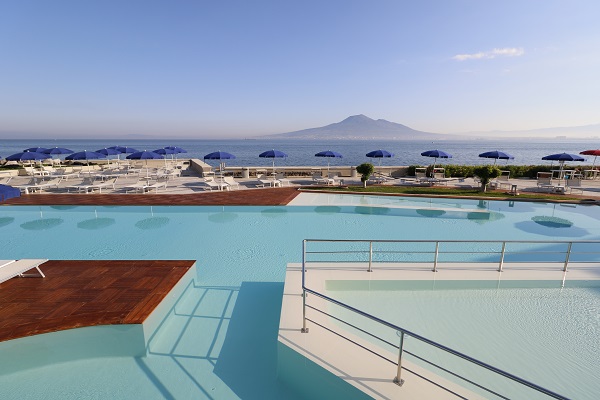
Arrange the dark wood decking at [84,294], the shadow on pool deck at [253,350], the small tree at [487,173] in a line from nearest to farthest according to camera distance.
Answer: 1. the shadow on pool deck at [253,350]
2. the dark wood decking at [84,294]
3. the small tree at [487,173]

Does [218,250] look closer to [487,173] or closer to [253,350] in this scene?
[253,350]

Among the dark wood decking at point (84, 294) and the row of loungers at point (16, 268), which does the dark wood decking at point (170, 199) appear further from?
the row of loungers at point (16, 268)

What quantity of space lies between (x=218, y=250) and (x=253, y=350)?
14.2ft

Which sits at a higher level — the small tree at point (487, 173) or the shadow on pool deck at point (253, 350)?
the small tree at point (487, 173)

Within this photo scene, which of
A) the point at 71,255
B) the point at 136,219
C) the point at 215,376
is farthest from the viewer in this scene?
the point at 136,219

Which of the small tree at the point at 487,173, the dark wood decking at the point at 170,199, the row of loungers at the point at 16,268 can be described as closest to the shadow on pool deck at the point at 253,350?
the row of loungers at the point at 16,268

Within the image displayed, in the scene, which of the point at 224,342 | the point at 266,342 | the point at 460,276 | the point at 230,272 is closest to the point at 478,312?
the point at 460,276

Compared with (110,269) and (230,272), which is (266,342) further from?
(110,269)

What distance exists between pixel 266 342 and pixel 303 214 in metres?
7.51

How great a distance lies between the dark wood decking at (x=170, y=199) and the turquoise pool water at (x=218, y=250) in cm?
54

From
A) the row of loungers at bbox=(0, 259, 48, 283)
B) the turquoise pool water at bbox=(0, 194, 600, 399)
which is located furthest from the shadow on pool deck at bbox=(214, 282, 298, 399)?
the row of loungers at bbox=(0, 259, 48, 283)

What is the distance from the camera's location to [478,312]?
5.30m

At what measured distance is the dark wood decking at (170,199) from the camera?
12.9 m

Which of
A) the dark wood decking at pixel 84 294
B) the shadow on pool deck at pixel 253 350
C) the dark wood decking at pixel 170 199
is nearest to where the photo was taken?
the shadow on pool deck at pixel 253 350
